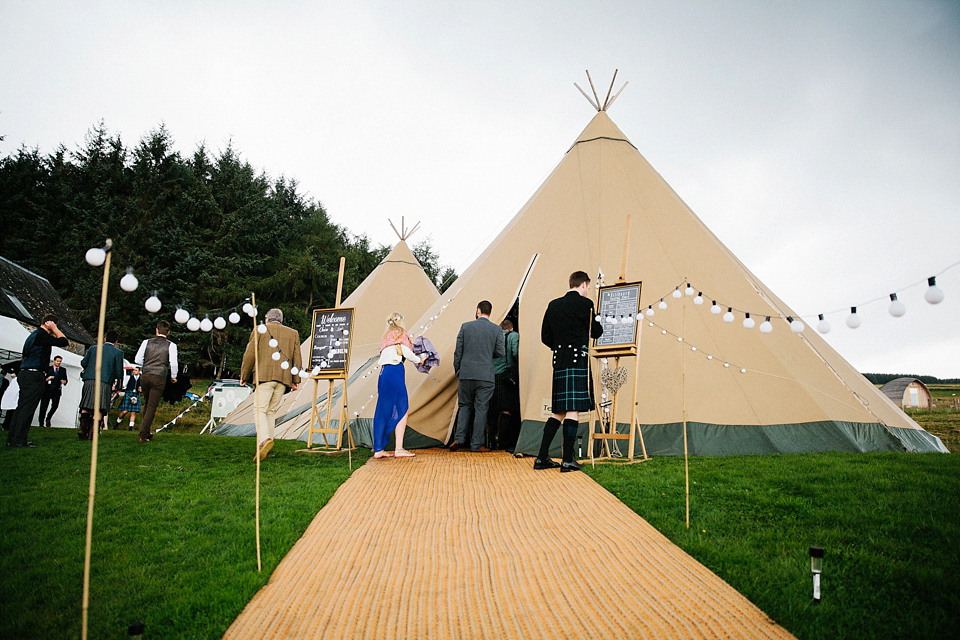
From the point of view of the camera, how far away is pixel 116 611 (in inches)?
86.0

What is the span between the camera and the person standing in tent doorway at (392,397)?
5602 millimetres

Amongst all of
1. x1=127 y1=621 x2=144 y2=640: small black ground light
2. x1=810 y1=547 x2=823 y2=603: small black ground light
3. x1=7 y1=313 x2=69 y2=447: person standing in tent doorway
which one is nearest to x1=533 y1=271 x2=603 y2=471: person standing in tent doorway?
x1=810 y1=547 x2=823 y2=603: small black ground light

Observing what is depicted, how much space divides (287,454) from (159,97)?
76.5 feet

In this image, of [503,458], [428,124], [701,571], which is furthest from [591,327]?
[428,124]

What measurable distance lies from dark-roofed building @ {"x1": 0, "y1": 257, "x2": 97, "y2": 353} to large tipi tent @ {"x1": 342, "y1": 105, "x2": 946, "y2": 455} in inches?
367

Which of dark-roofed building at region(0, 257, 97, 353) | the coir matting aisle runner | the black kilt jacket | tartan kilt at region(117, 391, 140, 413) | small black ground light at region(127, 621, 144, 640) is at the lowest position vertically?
the coir matting aisle runner

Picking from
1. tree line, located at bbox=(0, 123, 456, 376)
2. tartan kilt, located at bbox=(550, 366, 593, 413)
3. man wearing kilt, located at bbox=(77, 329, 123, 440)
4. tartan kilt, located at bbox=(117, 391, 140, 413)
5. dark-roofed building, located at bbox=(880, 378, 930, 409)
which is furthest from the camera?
dark-roofed building, located at bbox=(880, 378, 930, 409)

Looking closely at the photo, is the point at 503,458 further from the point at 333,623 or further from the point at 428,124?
the point at 428,124

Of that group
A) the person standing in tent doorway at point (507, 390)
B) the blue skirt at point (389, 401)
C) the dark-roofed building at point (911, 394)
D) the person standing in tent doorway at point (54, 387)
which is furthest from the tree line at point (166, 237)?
the dark-roofed building at point (911, 394)

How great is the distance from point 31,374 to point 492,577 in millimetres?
6147

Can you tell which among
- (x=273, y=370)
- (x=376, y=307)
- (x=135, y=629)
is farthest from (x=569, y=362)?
(x=376, y=307)

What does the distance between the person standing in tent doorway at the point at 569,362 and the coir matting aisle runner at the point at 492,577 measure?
2.35 ft

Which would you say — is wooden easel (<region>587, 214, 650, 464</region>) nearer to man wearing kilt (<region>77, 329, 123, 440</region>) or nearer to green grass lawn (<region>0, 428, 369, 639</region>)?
green grass lawn (<region>0, 428, 369, 639</region>)

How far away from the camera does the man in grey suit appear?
6121mm
